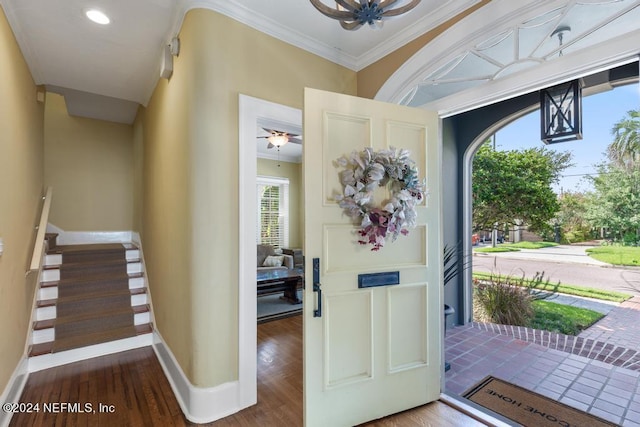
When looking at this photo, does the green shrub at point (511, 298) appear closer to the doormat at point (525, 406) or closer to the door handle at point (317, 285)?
the doormat at point (525, 406)

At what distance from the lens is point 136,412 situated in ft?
6.82

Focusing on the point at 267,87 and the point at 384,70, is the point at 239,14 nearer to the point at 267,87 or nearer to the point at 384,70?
the point at 267,87

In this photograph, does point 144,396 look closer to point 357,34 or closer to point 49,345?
point 49,345

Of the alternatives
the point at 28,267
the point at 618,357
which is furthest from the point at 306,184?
the point at 618,357

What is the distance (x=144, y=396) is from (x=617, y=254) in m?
4.97

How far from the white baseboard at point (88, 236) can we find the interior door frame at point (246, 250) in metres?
3.92

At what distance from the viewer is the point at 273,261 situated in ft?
19.2

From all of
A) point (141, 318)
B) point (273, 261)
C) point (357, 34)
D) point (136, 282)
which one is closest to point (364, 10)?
point (357, 34)

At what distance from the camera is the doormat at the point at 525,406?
2.04 metres

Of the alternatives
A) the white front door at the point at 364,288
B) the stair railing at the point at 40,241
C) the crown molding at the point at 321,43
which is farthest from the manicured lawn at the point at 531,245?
the stair railing at the point at 40,241

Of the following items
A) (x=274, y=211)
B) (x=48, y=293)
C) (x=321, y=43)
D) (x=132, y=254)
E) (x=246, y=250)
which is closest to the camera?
(x=246, y=250)

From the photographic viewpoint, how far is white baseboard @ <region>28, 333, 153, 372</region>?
2.75 metres

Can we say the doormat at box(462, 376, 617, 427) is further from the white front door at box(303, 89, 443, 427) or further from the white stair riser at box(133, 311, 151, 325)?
the white stair riser at box(133, 311, 151, 325)

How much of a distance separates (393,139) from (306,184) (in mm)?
726
